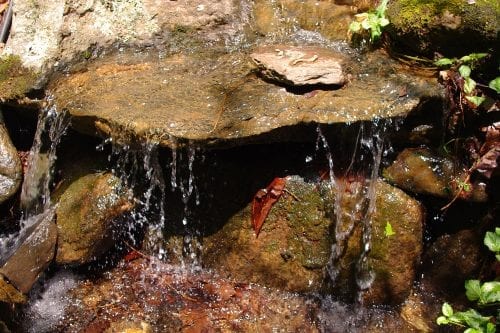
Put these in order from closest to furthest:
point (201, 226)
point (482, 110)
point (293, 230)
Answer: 1. point (482, 110)
2. point (293, 230)
3. point (201, 226)

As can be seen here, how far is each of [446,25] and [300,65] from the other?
3.15ft

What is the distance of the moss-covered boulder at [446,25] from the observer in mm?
3213

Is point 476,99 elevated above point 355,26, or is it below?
below

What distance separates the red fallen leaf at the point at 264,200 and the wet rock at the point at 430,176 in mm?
721

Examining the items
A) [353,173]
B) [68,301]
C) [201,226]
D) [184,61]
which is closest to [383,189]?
[353,173]

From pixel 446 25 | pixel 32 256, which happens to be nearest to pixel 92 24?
pixel 32 256

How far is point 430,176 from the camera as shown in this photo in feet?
11.3

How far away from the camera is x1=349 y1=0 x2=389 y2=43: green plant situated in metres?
3.55

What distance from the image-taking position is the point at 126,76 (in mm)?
3770

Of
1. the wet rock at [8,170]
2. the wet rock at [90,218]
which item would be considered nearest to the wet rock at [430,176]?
the wet rock at [90,218]

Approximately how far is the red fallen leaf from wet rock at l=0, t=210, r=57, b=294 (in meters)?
1.42

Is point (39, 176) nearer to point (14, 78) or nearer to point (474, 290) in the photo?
point (14, 78)

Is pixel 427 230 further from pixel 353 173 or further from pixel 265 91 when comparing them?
pixel 265 91

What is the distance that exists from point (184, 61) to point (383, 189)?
1.72m
